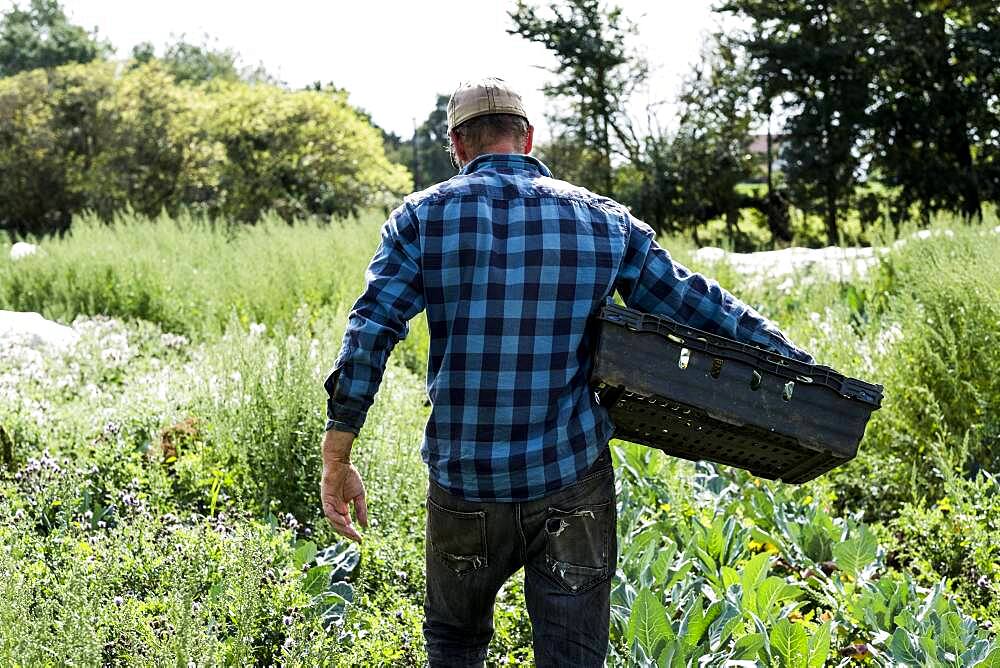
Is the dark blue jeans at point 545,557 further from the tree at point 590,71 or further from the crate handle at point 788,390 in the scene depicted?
the tree at point 590,71

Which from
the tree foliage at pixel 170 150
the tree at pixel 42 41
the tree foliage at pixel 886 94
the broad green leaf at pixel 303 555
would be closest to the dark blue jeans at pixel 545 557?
the broad green leaf at pixel 303 555

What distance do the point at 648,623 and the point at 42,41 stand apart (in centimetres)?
4812

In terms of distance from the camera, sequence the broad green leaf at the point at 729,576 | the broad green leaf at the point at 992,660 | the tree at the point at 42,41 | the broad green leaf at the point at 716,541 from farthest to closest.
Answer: the tree at the point at 42,41, the broad green leaf at the point at 716,541, the broad green leaf at the point at 729,576, the broad green leaf at the point at 992,660

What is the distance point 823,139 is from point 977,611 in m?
16.1

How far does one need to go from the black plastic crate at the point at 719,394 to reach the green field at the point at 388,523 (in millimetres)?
551

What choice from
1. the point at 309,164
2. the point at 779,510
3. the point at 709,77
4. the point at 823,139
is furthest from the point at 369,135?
the point at 779,510

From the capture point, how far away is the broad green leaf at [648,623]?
2.49m

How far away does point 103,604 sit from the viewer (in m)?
2.85

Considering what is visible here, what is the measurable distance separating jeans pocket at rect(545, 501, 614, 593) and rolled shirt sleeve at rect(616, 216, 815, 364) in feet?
1.63

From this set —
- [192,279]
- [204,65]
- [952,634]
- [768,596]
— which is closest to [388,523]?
[768,596]

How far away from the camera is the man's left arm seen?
77.5 inches

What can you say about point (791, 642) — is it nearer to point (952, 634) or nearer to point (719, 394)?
point (952, 634)

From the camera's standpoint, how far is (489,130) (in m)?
2.10

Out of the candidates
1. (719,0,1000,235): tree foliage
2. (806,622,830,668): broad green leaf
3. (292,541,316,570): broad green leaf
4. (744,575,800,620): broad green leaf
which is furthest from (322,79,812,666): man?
(719,0,1000,235): tree foliage
